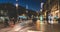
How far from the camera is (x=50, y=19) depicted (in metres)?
1.63

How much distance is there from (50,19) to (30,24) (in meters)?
0.24

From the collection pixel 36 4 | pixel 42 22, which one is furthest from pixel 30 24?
pixel 36 4

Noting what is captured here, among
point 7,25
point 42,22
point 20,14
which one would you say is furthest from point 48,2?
point 7,25

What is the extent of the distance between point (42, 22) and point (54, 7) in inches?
8.7

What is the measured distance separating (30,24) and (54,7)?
0.34 meters

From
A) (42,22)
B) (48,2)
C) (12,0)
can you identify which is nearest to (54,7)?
(48,2)

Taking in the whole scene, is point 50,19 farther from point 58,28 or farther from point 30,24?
point 30,24

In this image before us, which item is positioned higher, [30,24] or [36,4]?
[36,4]

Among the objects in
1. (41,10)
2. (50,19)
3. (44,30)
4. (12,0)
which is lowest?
(44,30)

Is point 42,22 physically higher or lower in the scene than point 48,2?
lower

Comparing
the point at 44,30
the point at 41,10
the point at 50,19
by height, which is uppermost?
the point at 41,10

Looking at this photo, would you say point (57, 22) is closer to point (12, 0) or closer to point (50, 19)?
point (50, 19)

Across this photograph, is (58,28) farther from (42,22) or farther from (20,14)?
(20,14)

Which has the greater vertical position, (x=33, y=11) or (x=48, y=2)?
(x=48, y=2)
